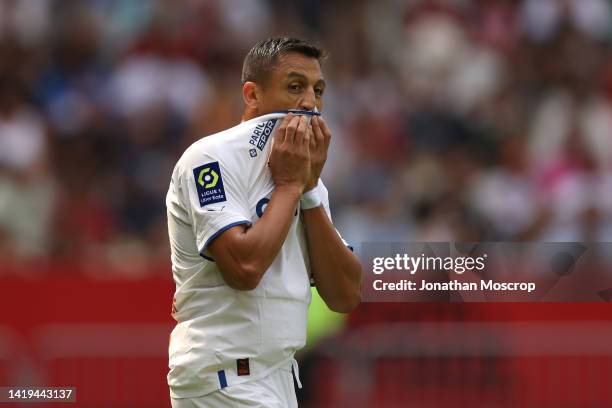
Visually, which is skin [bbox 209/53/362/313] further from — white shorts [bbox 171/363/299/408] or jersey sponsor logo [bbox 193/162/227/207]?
white shorts [bbox 171/363/299/408]

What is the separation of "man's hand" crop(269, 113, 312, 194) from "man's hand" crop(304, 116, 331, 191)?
0.14 ft

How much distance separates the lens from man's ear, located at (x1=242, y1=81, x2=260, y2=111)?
4105 millimetres

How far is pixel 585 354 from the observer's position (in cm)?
675

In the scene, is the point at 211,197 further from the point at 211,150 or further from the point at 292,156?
the point at 292,156

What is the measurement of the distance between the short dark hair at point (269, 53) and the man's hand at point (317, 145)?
29 centimetres

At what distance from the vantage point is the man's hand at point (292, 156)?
385 centimetres

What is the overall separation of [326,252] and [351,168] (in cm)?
545

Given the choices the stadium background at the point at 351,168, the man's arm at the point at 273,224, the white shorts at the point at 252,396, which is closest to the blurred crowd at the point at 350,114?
the stadium background at the point at 351,168

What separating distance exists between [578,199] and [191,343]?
5553 mm

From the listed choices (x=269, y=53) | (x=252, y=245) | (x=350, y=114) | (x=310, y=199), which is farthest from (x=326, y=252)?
(x=350, y=114)

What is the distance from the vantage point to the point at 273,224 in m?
3.74

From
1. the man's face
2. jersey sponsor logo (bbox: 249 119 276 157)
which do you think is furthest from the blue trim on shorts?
the man's face

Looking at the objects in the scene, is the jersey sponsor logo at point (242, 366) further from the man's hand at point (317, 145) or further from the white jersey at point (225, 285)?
the man's hand at point (317, 145)

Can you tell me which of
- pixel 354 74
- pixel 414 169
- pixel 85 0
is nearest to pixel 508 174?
pixel 414 169
